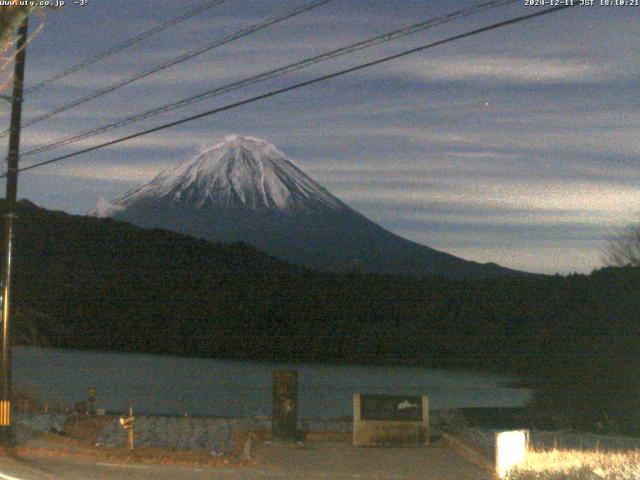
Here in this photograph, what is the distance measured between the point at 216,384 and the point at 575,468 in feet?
158

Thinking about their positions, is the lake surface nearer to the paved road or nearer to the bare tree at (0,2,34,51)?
the paved road

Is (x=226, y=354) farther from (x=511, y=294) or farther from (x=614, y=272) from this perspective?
(x=614, y=272)

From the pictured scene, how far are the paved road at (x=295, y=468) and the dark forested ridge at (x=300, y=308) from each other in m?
38.6

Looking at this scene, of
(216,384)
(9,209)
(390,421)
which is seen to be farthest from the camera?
(216,384)

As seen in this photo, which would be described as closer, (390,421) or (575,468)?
(575,468)

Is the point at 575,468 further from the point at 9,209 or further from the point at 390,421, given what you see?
the point at 9,209

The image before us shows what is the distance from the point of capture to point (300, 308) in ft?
352

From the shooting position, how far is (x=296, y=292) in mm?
114062

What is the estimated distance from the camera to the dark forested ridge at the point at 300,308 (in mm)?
63812

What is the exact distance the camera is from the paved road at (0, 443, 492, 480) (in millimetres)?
13859

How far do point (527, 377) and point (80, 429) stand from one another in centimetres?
4824

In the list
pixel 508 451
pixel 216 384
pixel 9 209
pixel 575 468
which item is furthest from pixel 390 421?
pixel 216 384

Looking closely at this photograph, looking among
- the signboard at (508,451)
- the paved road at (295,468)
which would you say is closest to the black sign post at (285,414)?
A: the paved road at (295,468)

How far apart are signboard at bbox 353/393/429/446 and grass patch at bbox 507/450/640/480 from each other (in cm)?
485
